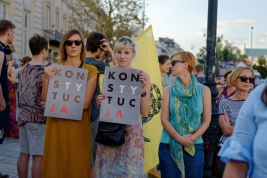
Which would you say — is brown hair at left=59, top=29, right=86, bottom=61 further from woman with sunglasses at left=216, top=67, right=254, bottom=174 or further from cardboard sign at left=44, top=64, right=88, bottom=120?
woman with sunglasses at left=216, top=67, right=254, bottom=174

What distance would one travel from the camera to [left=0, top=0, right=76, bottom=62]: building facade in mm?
22891

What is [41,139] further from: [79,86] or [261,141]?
[261,141]

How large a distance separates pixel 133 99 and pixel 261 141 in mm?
2075

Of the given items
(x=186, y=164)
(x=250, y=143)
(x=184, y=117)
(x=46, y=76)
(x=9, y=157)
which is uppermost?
(x=46, y=76)

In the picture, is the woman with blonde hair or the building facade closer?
the woman with blonde hair

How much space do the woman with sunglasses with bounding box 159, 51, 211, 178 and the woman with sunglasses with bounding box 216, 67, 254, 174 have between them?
0.40m

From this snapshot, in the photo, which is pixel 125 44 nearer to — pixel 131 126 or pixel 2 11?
pixel 131 126

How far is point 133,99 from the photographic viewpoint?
358cm

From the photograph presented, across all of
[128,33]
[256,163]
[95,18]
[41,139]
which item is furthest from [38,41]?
[95,18]

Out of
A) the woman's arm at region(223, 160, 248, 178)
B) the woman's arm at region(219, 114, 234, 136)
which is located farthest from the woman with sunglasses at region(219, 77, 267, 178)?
the woman's arm at region(219, 114, 234, 136)

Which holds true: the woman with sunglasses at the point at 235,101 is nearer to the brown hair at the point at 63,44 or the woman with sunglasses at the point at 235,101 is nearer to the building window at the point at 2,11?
the brown hair at the point at 63,44

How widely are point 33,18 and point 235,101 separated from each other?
80.8ft

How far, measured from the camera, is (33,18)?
27062mm

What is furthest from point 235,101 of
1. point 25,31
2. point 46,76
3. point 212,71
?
point 25,31
